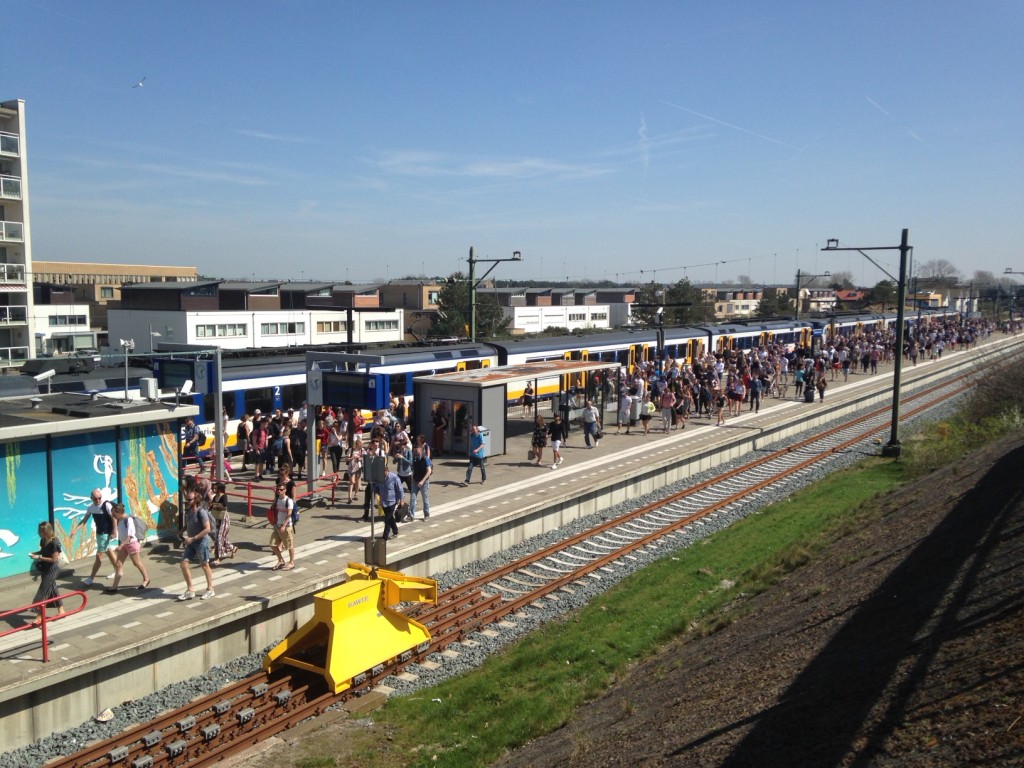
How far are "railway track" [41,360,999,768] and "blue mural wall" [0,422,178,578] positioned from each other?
13.3 feet

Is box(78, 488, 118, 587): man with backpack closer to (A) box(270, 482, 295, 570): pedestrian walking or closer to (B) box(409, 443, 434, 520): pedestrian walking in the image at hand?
(A) box(270, 482, 295, 570): pedestrian walking

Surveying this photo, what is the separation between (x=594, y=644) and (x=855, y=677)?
476 centimetres

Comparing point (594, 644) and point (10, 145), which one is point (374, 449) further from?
point (10, 145)

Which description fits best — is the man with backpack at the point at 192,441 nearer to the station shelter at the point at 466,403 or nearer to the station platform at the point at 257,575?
the station platform at the point at 257,575

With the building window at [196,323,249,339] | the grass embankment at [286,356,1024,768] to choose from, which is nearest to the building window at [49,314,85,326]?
the building window at [196,323,249,339]

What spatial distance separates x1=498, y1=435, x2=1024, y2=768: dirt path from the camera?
582 centimetres

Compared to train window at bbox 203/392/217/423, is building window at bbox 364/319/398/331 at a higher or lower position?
higher

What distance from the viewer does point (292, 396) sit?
22531mm

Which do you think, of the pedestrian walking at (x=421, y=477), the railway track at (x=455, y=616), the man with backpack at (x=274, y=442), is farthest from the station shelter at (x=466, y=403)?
the railway track at (x=455, y=616)

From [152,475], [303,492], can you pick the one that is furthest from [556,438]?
[152,475]

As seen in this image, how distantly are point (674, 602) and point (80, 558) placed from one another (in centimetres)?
882

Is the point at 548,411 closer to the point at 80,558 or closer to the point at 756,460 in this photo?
the point at 756,460

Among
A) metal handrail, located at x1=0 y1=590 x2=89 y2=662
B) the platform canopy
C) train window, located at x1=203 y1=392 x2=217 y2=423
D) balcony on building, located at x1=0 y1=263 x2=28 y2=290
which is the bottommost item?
metal handrail, located at x1=0 y1=590 x2=89 y2=662

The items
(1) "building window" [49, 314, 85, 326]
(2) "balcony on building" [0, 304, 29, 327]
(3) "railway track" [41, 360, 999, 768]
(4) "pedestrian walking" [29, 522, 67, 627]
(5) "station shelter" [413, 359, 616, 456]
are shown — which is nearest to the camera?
(3) "railway track" [41, 360, 999, 768]
